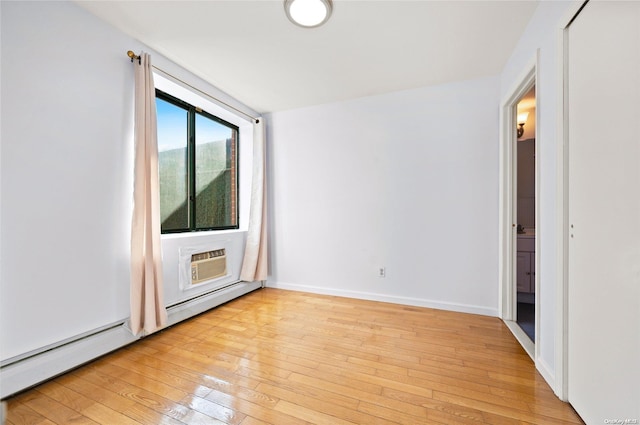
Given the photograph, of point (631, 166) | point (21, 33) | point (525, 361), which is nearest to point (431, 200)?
point (525, 361)

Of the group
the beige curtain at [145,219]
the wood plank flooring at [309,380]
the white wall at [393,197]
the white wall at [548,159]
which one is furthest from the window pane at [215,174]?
the white wall at [548,159]

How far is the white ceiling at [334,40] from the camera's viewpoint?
1788 mm

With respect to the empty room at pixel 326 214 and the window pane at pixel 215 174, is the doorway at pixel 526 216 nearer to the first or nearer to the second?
the empty room at pixel 326 214

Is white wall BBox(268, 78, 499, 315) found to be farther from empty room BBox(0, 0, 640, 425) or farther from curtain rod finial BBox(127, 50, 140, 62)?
curtain rod finial BBox(127, 50, 140, 62)

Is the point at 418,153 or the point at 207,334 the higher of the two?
the point at 418,153

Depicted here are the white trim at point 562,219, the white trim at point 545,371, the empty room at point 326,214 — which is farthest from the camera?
the white trim at point 545,371

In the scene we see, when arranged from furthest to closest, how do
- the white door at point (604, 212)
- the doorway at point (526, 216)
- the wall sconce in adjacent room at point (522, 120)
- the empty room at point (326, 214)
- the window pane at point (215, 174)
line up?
the wall sconce in adjacent room at point (522, 120) < the window pane at point (215, 174) < the doorway at point (526, 216) < the empty room at point (326, 214) < the white door at point (604, 212)

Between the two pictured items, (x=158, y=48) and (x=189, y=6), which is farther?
(x=158, y=48)

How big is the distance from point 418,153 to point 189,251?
2.72 meters

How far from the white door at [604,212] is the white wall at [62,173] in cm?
298

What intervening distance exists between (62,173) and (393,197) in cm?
291

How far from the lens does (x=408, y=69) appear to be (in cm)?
255

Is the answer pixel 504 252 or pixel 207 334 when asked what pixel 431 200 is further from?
pixel 207 334

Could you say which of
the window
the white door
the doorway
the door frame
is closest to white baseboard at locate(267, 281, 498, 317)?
the door frame
